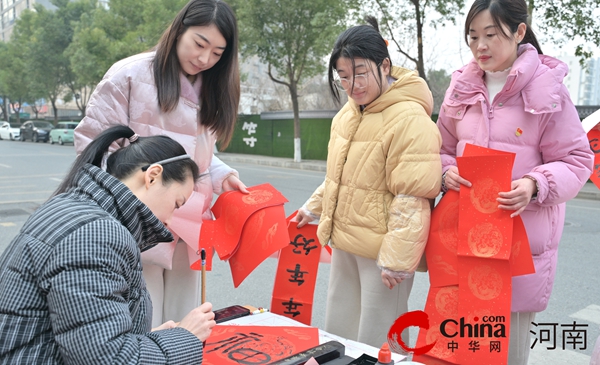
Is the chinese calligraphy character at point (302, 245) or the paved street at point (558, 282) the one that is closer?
the chinese calligraphy character at point (302, 245)

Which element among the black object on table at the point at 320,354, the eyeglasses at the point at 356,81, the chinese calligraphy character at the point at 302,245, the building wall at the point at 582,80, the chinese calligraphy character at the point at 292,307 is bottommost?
the chinese calligraphy character at the point at 292,307

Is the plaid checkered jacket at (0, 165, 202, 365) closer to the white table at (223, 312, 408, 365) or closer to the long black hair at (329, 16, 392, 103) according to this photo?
the white table at (223, 312, 408, 365)

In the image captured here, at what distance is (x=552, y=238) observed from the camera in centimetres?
182

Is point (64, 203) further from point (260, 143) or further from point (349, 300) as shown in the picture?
point (260, 143)

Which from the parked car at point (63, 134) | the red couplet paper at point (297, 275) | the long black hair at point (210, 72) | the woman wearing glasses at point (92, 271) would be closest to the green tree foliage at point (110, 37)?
the parked car at point (63, 134)

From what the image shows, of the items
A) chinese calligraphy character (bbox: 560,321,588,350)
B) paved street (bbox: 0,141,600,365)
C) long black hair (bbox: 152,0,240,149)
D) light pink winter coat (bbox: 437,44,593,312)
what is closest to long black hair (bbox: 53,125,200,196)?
long black hair (bbox: 152,0,240,149)

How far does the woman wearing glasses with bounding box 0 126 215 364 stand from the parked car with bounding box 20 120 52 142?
2803cm

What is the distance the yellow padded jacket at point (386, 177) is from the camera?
1.84 m

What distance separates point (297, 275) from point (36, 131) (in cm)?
2781

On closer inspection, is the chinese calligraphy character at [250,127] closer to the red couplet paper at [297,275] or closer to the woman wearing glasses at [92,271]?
the red couplet paper at [297,275]

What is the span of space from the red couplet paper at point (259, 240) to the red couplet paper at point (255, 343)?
254 millimetres

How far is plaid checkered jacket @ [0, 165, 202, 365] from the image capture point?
1103mm

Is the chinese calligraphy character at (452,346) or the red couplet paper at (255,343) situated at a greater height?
the chinese calligraphy character at (452,346)

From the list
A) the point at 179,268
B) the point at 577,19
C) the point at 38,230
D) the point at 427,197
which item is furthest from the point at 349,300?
the point at 577,19
